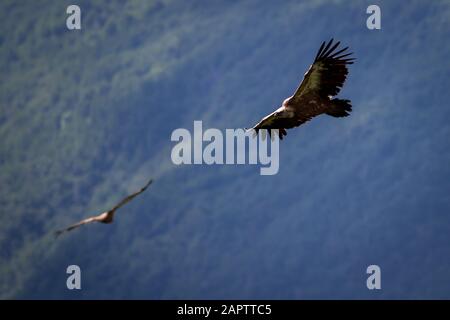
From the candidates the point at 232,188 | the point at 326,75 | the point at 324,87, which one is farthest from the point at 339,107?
the point at 232,188

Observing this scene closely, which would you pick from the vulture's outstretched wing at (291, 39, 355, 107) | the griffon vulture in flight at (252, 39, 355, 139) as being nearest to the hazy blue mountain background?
the griffon vulture in flight at (252, 39, 355, 139)

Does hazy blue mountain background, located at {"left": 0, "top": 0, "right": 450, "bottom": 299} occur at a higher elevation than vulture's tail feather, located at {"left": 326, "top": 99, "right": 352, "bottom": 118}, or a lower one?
higher

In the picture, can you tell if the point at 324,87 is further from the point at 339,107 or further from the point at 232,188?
the point at 232,188

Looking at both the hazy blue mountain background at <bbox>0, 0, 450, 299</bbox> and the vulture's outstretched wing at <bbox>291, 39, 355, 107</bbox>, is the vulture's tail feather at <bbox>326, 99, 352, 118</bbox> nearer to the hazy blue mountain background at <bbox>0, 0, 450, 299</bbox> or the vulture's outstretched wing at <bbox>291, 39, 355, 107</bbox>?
the vulture's outstretched wing at <bbox>291, 39, 355, 107</bbox>

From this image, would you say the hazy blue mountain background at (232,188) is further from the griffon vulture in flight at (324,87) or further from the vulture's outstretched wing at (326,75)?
the vulture's outstretched wing at (326,75)
